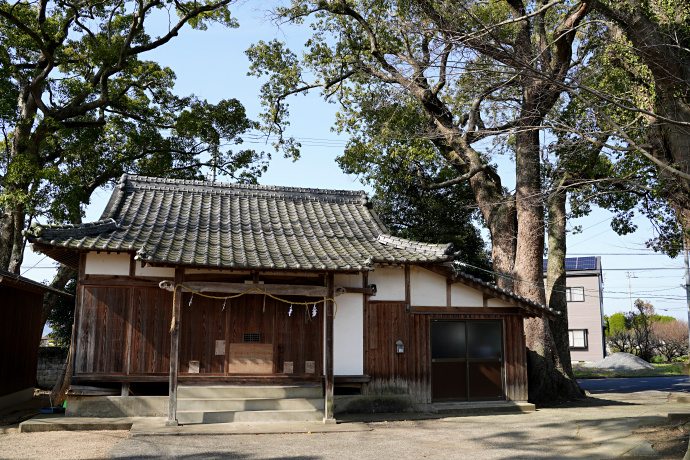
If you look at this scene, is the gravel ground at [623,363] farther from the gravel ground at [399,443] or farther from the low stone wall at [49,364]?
the low stone wall at [49,364]

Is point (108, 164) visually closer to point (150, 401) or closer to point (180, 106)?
point (180, 106)

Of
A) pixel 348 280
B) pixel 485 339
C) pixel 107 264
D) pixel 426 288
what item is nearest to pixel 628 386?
pixel 485 339

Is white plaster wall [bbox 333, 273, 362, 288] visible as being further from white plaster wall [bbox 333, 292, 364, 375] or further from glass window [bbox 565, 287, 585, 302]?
glass window [bbox 565, 287, 585, 302]

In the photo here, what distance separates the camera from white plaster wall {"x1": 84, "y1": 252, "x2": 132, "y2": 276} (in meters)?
12.1

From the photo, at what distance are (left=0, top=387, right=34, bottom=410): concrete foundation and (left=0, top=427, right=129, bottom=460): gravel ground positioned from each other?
12.6 feet

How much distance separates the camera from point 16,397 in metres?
15.1

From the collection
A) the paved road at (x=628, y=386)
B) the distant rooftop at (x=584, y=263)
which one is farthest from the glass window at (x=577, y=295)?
the paved road at (x=628, y=386)

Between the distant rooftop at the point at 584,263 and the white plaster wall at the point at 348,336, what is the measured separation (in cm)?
3253

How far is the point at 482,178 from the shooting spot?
1909 cm

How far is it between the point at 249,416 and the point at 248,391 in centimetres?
62

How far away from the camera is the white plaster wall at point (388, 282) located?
1353cm

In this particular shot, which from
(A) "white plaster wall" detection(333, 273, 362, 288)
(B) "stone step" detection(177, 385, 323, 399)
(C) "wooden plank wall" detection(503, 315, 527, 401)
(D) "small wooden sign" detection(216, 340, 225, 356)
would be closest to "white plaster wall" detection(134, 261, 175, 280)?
(D) "small wooden sign" detection(216, 340, 225, 356)

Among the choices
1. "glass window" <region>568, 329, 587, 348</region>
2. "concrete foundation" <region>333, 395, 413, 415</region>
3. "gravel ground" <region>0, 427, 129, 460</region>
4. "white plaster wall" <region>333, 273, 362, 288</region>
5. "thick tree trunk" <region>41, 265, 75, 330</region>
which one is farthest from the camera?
"glass window" <region>568, 329, 587, 348</region>

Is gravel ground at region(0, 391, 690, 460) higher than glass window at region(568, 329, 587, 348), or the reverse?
glass window at region(568, 329, 587, 348)
